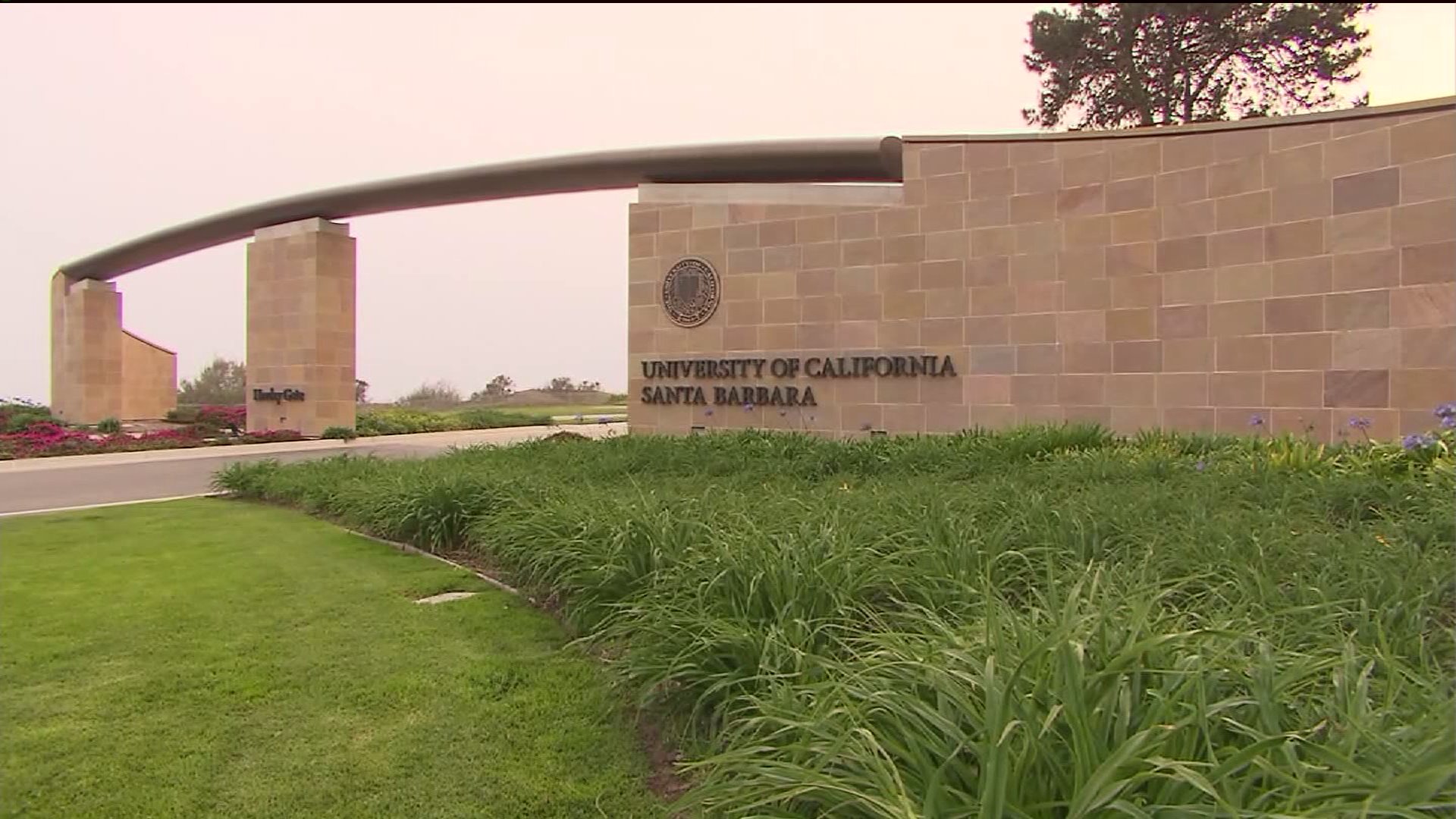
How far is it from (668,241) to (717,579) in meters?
9.14

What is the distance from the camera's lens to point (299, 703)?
3.36 meters

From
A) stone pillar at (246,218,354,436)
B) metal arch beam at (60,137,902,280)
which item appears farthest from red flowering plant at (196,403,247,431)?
metal arch beam at (60,137,902,280)

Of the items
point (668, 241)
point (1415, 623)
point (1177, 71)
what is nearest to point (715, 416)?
point (668, 241)

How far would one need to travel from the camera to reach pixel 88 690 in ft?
11.6

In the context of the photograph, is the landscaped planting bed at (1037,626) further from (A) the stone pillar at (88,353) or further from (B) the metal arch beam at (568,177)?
(A) the stone pillar at (88,353)

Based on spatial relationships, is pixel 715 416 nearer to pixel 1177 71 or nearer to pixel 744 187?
pixel 744 187

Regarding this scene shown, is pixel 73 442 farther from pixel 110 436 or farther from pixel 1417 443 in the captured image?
pixel 1417 443

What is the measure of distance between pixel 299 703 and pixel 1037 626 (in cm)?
279

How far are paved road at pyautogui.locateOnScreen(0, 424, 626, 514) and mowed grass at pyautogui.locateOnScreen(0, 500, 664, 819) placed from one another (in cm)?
587

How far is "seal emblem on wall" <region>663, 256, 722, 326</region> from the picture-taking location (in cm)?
1150

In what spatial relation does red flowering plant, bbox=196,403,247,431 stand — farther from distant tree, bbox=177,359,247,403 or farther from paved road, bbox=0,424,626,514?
distant tree, bbox=177,359,247,403

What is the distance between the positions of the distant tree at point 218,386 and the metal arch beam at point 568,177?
17.0 m

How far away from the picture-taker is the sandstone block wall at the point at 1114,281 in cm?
756

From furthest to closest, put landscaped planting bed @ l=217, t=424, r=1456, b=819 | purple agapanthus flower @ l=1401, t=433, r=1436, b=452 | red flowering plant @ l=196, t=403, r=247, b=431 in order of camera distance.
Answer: red flowering plant @ l=196, t=403, r=247, b=431 < purple agapanthus flower @ l=1401, t=433, r=1436, b=452 < landscaped planting bed @ l=217, t=424, r=1456, b=819
